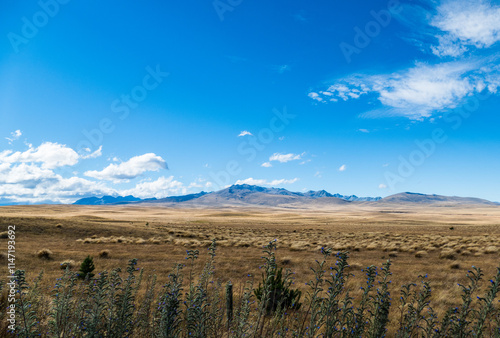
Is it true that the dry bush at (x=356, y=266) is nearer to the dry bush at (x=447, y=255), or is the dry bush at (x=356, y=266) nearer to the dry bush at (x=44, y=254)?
the dry bush at (x=447, y=255)

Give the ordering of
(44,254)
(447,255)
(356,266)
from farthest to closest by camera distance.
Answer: (447,255), (44,254), (356,266)

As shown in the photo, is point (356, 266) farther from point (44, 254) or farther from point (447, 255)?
point (44, 254)

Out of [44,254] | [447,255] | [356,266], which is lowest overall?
[447,255]

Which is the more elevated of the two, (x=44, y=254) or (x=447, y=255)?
(x=44, y=254)

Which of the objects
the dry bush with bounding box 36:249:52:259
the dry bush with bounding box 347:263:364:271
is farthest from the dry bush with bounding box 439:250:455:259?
the dry bush with bounding box 36:249:52:259

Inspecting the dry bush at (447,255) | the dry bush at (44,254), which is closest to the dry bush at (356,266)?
the dry bush at (447,255)

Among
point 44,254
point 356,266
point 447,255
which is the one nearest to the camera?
point 356,266

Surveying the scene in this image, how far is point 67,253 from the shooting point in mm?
20047

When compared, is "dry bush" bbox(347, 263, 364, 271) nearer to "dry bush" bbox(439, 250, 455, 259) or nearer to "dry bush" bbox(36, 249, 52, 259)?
"dry bush" bbox(439, 250, 455, 259)

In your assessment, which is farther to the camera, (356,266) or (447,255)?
(447,255)

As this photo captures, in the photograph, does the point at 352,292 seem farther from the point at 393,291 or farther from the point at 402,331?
the point at 402,331

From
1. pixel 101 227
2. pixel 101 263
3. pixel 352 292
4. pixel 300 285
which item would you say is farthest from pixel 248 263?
pixel 101 227

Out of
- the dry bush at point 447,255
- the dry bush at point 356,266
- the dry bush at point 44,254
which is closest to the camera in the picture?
the dry bush at point 356,266

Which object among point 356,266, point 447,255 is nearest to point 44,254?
point 356,266
